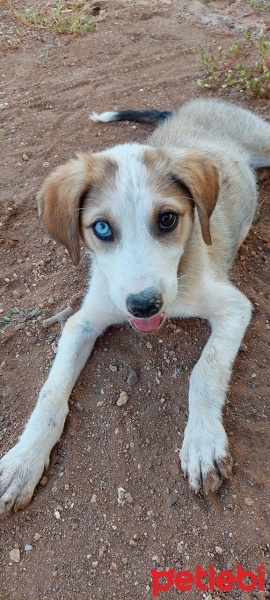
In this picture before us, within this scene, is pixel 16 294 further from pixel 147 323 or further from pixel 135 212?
pixel 135 212

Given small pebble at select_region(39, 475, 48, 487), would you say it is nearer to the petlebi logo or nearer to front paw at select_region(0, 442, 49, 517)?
front paw at select_region(0, 442, 49, 517)

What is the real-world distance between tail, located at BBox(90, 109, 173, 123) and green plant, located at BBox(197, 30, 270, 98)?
87 centimetres


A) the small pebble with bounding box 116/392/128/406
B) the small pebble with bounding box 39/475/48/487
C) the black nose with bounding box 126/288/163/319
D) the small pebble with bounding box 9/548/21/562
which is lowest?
the small pebble with bounding box 9/548/21/562

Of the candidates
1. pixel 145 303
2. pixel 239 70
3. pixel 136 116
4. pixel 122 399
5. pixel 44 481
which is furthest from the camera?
pixel 239 70

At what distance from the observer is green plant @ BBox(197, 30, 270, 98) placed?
5238 millimetres

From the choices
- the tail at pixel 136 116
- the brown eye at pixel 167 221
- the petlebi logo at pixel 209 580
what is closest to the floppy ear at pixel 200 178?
the brown eye at pixel 167 221

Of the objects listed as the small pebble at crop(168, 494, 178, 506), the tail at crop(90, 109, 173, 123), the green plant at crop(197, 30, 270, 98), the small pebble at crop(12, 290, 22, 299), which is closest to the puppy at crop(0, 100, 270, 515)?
the small pebble at crop(168, 494, 178, 506)

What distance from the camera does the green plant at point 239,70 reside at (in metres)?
5.24

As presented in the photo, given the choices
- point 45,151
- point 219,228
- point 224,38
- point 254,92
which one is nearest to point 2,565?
point 219,228

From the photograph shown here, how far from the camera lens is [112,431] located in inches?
116

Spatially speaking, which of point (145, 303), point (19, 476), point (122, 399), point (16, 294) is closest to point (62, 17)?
point (16, 294)

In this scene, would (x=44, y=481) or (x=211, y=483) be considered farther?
(x=44, y=481)

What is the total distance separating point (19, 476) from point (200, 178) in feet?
6.15

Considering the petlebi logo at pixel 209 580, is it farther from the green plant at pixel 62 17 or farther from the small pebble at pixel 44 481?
the green plant at pixel 62 17
